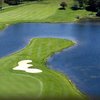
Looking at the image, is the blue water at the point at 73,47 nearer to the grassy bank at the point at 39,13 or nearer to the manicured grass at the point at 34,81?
the manicured grass at the point at 34,81

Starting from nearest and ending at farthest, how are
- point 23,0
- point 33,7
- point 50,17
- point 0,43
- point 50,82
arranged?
point 50,82, point 0,43, point 50,17, point 33,7, point 23,0

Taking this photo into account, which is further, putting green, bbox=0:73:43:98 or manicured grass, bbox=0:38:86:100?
manicured grass, bbox=0:38:86:100

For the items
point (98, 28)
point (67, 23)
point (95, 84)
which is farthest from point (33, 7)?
point (95, 84)

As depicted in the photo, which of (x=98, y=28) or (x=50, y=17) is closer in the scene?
(x=98, y=28)

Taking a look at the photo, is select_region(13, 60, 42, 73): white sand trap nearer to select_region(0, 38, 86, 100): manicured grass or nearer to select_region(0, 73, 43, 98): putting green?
select_region(0, 38, 86, 100): manicured grass

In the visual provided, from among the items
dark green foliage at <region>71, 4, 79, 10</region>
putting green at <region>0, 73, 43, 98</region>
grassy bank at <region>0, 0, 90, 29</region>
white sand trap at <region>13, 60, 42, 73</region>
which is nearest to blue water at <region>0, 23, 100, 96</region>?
white sand trap at <region>13, 60, 42, 73</region>

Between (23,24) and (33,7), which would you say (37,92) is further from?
(33,7)

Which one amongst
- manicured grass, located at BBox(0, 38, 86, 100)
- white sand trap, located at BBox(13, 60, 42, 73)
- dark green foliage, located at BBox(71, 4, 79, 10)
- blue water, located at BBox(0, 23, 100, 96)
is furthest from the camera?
dark green foliage, located at BBox(71, 4, 79, 10)
